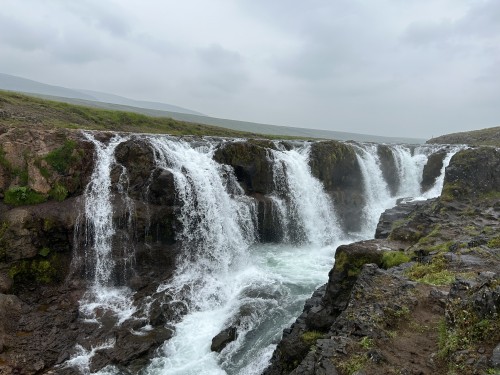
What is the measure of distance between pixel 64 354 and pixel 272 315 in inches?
377

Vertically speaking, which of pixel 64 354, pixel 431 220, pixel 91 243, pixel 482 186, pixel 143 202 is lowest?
pixel 64 354

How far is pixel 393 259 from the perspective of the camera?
1402 centimetres

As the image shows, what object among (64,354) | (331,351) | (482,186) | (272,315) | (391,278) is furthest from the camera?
(482,186)

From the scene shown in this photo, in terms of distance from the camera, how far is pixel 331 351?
8375 mm

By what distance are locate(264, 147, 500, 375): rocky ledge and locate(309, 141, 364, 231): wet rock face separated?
13803 mm

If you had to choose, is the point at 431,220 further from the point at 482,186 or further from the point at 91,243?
the point at 91,243

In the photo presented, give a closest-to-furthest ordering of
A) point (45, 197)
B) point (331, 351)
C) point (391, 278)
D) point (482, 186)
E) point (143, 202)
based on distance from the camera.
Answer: point (331, 351), point (391, 278), point (45, 197), point (143, 202), point (482, 186)

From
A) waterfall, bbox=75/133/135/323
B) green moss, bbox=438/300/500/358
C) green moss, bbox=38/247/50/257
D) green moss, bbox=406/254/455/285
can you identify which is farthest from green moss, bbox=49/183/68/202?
green moss, bbox=438/300/500/358

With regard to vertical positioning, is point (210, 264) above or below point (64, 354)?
above

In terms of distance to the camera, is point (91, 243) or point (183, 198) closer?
point (91, 243)

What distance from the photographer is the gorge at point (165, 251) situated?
14812 mm

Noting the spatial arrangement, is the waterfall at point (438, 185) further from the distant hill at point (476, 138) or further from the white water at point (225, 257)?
the distant hill at point (476, 138)

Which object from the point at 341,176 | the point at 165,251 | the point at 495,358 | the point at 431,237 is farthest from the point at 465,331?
the point at 341,176

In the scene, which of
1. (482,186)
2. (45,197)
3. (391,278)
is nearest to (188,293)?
(45,197)
